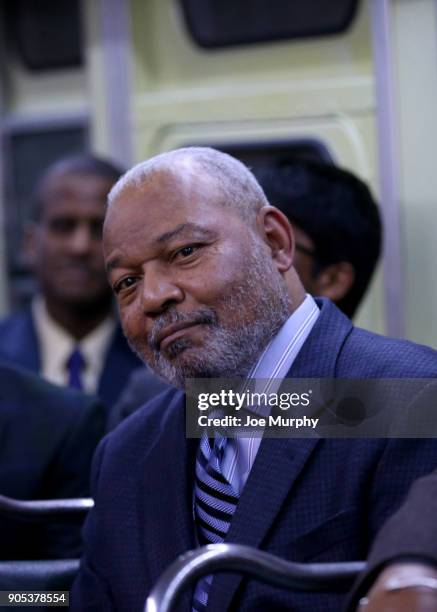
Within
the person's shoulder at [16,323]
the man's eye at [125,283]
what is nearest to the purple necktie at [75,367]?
the person's shoulder at [16,323]

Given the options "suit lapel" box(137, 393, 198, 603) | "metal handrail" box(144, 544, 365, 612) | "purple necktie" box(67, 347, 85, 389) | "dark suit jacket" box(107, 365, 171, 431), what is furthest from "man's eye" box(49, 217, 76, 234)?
"metal handrail" box(144, 544, 365, 612)

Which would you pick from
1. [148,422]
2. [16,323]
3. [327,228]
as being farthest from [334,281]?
[16,323]

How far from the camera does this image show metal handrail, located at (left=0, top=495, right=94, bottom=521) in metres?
2.11

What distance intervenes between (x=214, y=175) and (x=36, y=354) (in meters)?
1.76

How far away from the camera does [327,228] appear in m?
2.77

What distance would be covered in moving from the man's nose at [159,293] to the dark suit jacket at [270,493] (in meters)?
0.22

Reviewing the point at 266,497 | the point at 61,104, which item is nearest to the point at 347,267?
the point at 266,497

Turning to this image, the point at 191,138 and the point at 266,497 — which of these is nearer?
the point at 266,497

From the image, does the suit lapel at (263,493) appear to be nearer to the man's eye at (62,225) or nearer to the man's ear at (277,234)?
the man's ear at (277,234)

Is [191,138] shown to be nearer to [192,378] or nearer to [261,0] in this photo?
[261,0]

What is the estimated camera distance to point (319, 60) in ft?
10.8

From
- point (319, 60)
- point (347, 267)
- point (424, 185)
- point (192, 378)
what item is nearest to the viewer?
point (192, 378)

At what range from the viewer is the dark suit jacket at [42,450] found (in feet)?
8.14

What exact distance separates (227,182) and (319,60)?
150 centimetres
